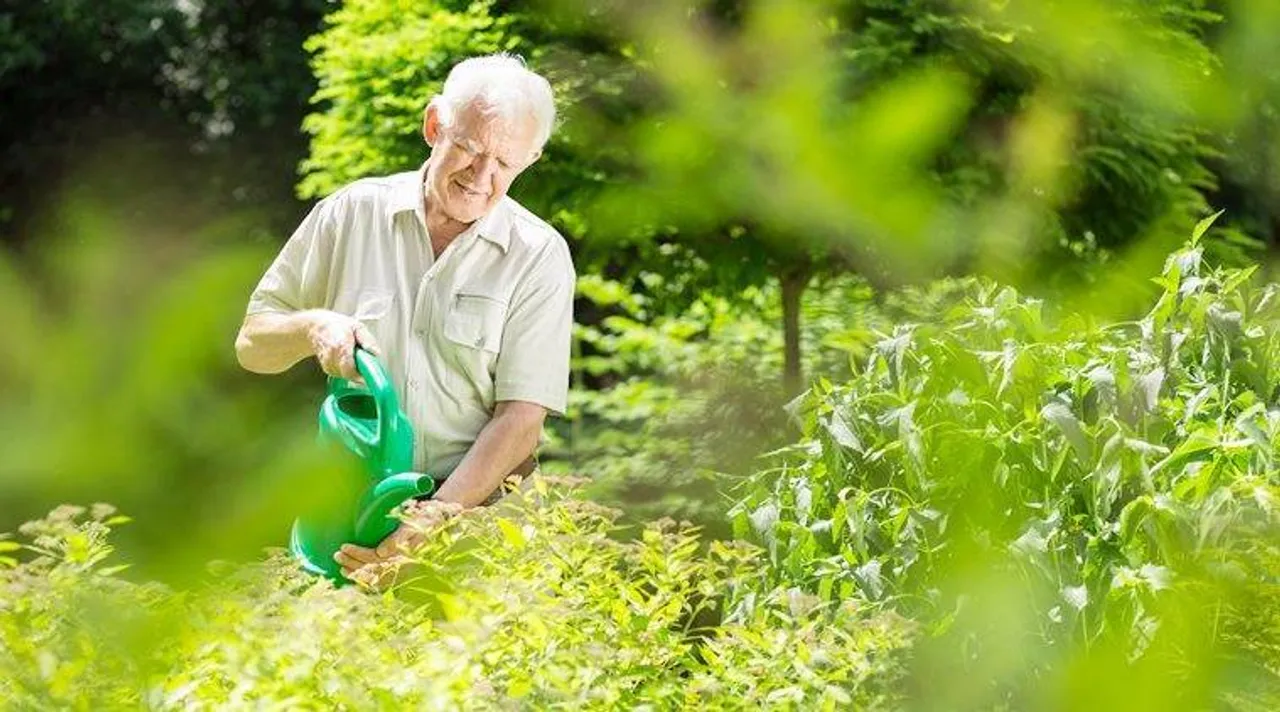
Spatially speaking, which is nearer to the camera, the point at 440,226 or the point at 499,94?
the point at 499,94

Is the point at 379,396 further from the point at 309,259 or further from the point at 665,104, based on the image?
the point at 665,104

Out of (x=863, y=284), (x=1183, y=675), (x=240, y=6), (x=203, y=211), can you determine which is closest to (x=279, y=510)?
(x=203, y=211)

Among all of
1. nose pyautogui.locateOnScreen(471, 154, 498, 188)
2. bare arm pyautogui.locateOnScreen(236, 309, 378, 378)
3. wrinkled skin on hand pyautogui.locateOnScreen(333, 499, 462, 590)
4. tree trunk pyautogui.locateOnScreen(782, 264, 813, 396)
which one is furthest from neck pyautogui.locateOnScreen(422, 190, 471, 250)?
tree trunk pyautogui.locateOnScreen(782, 264, 813, 396)

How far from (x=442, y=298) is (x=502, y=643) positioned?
2.75 ft

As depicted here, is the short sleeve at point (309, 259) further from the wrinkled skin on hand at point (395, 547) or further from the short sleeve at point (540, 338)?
the wrinkled skin on hand at point (395, 547)

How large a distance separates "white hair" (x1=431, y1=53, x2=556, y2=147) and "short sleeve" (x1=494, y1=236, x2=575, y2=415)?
20 cm

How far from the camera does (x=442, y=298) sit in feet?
9.65

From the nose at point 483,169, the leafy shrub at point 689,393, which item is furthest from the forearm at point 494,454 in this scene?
the leafy shrub at point 689,393

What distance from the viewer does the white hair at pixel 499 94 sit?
2891mm

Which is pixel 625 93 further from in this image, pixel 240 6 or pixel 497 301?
pixel 240 6

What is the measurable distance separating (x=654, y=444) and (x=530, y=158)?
350cm

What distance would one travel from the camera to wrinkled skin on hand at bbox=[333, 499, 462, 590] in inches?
98.9

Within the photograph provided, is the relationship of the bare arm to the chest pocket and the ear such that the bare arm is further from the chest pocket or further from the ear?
the ear

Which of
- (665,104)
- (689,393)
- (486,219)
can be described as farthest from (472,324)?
(689,393)
